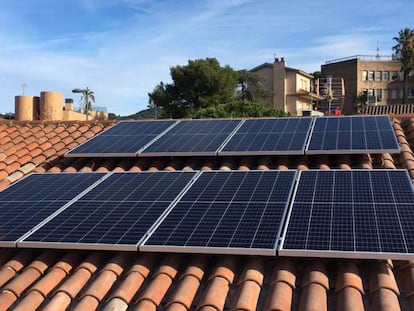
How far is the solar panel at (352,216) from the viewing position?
573 centimetres

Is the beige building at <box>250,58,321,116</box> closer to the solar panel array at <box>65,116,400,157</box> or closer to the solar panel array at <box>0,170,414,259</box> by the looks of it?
the solar panel array at <box>65,116,400,157</box>

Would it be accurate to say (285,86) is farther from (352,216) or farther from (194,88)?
(352,216)

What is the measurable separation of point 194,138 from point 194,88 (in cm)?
5384

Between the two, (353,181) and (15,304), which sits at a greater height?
(353,181)

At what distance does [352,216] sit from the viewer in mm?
6430

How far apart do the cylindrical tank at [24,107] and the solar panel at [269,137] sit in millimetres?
11770

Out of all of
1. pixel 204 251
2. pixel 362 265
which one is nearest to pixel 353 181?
pixel 362 265

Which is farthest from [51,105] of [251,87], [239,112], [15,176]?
[251,87]

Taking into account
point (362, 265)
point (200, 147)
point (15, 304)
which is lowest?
point (15, 304)

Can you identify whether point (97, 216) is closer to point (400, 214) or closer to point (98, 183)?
point (98, 183)

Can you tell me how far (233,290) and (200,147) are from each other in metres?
4.82

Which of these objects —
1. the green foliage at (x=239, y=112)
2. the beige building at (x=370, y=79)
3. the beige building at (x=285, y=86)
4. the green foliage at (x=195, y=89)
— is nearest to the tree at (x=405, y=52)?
the beige building at (x=370, y=79)

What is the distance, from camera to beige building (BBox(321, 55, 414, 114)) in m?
93.9

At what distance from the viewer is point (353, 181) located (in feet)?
24.8
